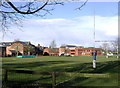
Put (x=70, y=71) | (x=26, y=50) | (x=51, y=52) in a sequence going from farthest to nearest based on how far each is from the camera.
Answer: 1. (x=51, y=52)
2. (x=26, y=50)
3. (x=70, y=71)

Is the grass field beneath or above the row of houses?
beneath

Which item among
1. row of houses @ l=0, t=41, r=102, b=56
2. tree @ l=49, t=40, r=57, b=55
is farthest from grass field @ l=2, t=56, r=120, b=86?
tree @ l=49, t=40, r=57, b=55

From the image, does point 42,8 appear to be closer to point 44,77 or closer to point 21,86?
point 21,86

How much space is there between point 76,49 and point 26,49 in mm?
46063

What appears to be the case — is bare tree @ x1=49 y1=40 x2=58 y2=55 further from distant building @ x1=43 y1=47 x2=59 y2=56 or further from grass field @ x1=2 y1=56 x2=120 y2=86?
grass field @ x1=2 y1=56 x2=120 y2=86

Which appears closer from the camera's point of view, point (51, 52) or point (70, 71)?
point (70, 71)

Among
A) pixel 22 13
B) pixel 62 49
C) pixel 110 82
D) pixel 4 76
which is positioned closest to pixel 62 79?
pixel 110 82

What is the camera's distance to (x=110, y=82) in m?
9.08

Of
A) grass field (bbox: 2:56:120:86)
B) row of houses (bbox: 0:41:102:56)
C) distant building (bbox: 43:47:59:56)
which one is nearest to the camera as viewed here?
grass field (bbox: 2:56:120:86)

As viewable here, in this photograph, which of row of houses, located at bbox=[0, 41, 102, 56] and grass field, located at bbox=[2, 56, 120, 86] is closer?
grass field, located at bbox=[2, 56, 120, 86]

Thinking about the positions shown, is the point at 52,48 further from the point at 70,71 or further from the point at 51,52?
the point at 70,71

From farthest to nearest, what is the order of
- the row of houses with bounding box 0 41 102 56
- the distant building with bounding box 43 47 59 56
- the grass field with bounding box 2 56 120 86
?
1. the distant building with bounding box 43 47 59 56
2. the row of houses with bounding box 0 41 102 56
3. the grass field with bounding box 2 56 120 86

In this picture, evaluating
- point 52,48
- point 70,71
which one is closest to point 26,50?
point 52,48

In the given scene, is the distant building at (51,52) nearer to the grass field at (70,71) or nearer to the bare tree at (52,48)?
the bare tree at (52,48)
